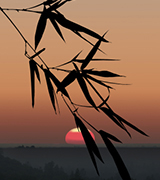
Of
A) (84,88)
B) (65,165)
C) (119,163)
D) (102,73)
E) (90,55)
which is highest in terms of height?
(65,165)

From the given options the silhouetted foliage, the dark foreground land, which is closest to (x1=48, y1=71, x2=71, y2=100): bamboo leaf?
the silhouetted foliage

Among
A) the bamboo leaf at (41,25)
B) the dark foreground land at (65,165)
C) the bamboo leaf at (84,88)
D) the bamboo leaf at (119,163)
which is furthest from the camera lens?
the dark foreground land at (65,165)

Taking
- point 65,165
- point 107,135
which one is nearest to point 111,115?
point 107,135

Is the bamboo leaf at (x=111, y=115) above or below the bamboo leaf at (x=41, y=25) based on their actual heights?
below

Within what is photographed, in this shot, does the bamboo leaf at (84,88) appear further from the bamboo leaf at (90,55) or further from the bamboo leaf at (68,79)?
the bamboo leaf at (90,55)

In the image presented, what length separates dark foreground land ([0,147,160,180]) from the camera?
105800 millimetres

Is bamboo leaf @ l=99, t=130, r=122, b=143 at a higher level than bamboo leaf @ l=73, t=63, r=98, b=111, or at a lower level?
lower

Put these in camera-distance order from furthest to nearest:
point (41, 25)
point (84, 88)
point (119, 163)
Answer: point (41, 25), point (84, 88), point (119, 163)

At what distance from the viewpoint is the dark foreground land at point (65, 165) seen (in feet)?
347

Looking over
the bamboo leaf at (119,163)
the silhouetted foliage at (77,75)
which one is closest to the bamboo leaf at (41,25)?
the silhouetted foliage at (77,75)

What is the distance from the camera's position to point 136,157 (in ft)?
421

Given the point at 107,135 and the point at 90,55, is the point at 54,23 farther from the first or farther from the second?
the point at 107,135

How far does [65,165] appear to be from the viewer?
117 meters

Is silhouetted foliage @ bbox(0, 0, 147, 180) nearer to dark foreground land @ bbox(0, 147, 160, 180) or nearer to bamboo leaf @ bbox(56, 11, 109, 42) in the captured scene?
bamboo leaf @ bbox(56, 11, 109, 42)
